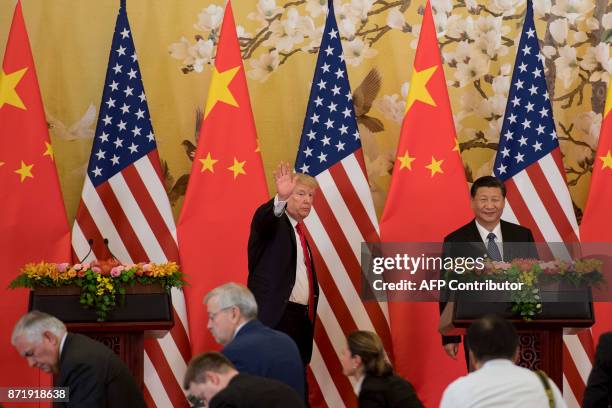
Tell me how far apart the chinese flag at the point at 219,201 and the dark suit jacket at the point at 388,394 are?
8.94 ft

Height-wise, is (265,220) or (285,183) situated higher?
(285,183)

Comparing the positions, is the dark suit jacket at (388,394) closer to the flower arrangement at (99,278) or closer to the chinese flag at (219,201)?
the flower arrangement at (99,278)

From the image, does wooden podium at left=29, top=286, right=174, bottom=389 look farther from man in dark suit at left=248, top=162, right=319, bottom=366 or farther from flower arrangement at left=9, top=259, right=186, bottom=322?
man in dark suit at left=248, top=162, right=319, bottom=366

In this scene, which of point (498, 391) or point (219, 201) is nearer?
point (498, 391)

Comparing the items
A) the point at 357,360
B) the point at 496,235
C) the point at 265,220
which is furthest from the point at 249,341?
the point at 496,235

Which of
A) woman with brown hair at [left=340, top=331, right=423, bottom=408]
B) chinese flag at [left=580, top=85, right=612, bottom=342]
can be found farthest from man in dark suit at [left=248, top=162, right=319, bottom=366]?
chinese flag at [left=580, top=85, right=612, bottom=342]

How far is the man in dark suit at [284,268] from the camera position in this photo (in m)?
6.57

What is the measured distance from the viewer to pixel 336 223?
7668 millimetres

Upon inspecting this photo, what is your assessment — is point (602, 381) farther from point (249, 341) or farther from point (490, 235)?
point (490, 235)

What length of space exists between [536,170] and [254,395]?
13.8 feet

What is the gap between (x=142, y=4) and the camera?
8117mm

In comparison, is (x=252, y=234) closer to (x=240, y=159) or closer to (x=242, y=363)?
(x=240, y=159)

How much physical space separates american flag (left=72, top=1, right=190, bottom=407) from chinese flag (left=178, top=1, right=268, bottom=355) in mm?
239

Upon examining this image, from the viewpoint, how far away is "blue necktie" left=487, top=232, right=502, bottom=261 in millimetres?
6828
